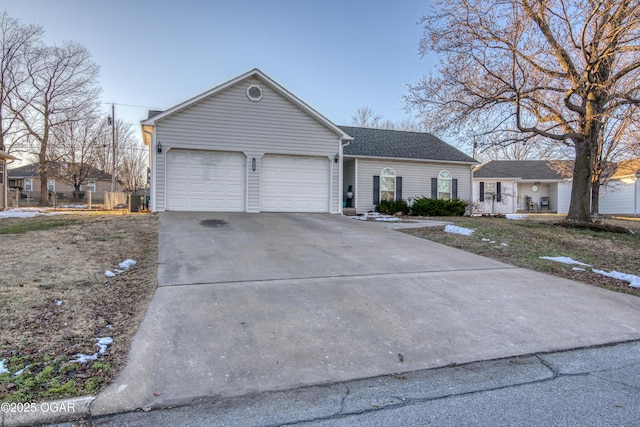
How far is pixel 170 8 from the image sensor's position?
12.5 metres

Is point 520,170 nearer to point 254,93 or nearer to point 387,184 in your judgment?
point 387,184

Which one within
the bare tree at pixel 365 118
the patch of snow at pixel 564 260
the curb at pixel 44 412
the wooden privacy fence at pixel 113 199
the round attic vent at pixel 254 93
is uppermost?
the bare tree at pixel 365 118

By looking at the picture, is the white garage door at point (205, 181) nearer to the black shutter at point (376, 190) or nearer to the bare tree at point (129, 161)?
the black shutter at point (376, 190)

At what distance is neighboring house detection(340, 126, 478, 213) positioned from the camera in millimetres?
18359

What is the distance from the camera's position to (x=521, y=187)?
29062 mm

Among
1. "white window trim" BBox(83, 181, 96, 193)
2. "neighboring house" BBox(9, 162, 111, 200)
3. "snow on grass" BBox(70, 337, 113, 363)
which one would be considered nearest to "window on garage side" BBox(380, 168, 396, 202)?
"snow on grass" BBox(70, 337, 113, 363)

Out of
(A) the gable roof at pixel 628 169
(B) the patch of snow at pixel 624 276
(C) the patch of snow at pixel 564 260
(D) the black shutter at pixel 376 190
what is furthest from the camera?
(A) the gable roof at pixel 628 169

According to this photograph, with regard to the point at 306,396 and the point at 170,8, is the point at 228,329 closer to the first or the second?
the point at 306,396

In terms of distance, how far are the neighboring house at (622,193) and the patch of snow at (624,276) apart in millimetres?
22831

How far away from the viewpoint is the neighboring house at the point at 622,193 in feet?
85.3

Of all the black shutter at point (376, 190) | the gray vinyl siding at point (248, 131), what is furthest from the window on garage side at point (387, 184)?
the gray vinyl siding at point (248, 131)

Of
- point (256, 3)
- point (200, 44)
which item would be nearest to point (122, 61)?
point (200, 44)

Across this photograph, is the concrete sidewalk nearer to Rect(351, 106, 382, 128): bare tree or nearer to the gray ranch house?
the gray ranch house

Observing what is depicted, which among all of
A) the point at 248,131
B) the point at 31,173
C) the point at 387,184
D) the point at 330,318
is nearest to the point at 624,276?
the point at 330,318
